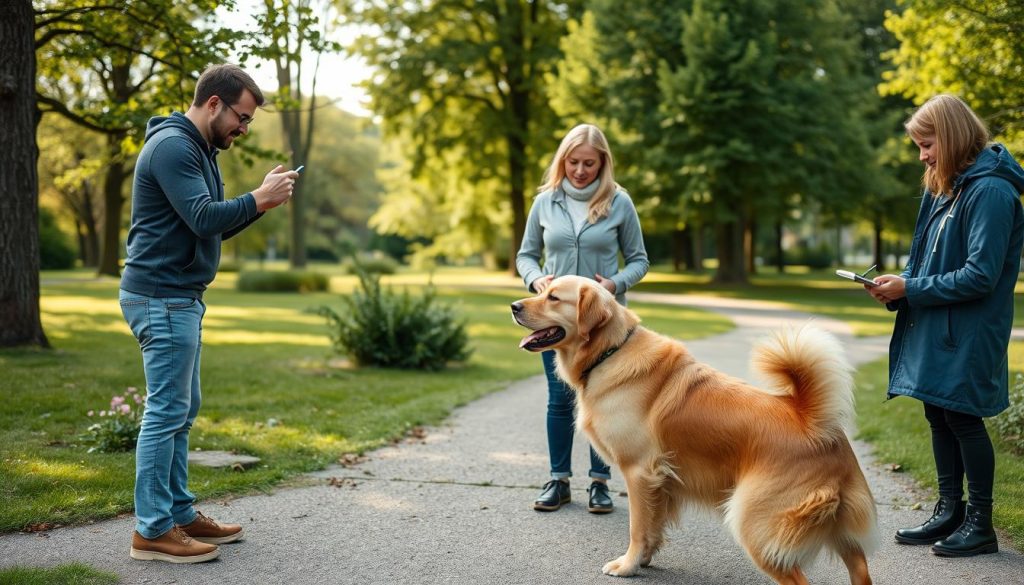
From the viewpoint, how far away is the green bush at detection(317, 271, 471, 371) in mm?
11781

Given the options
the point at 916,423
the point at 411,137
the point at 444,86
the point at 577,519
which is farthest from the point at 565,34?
the point at 577,519

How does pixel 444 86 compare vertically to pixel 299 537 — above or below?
above

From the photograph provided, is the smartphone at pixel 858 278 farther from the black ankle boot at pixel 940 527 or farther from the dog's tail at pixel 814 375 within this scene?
the black ankle boot at pixel 940 527

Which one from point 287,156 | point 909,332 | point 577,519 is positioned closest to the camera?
point 909,332

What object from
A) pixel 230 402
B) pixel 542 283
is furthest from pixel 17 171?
pixel 542 283

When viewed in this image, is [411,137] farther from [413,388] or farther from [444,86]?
[413,388]

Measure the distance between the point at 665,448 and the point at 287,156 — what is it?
25.8 feet

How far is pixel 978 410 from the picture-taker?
14.0 ft

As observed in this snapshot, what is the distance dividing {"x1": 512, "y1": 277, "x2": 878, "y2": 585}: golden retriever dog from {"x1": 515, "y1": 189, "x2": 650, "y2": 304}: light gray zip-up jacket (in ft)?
2.37

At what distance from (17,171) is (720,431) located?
9252mm

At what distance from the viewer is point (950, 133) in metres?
4.33

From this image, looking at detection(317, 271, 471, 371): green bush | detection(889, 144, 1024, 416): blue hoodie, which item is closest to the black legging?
detection(889, 144, 1024, 416): blue hoodie

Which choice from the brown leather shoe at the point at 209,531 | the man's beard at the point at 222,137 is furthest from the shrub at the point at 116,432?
the man's beard at the point at 222,137

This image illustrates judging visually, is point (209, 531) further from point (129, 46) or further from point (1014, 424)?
point (129, 46)
